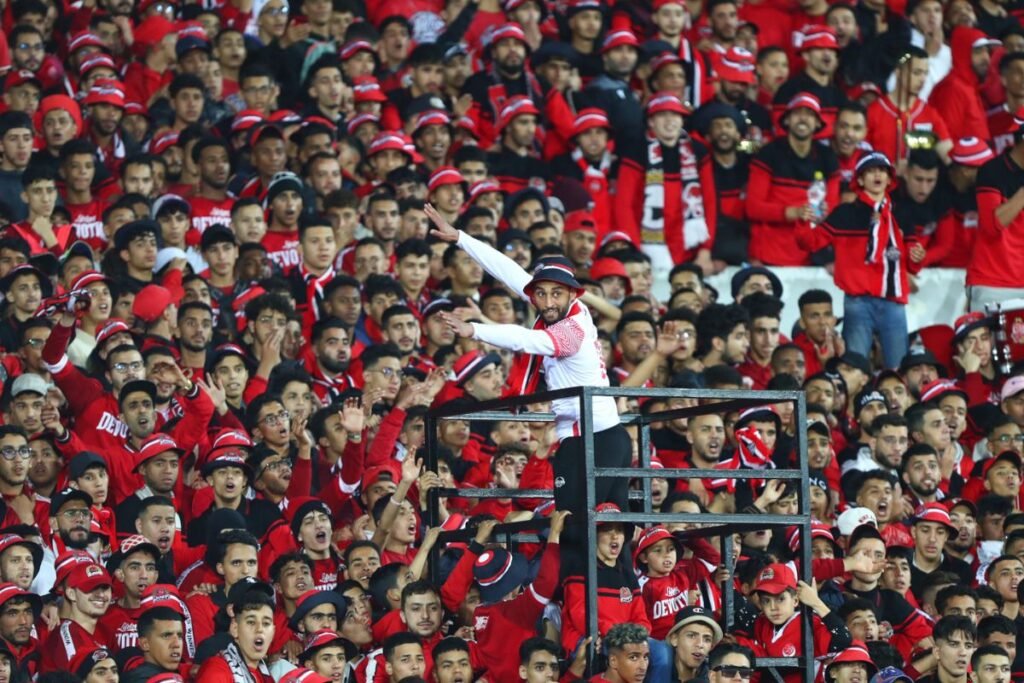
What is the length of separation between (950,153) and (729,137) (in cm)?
188

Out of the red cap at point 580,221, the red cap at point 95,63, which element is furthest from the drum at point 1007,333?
the red cap at point 95,63

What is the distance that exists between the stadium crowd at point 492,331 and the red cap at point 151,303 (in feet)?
0.16

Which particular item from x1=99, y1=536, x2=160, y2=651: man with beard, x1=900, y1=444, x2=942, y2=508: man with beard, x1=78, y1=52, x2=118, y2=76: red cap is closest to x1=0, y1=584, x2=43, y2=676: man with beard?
x1=99, y1=536, x2=160, y2=651: man with beard

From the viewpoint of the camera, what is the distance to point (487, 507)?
14.4 m

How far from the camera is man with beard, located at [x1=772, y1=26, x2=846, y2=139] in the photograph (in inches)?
774

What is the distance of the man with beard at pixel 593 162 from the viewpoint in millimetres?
18828

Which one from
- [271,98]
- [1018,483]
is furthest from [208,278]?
[1018,483]

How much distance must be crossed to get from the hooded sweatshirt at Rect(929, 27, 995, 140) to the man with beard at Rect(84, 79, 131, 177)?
6850mm

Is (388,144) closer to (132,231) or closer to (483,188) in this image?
(483,188)

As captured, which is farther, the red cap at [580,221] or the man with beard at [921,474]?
the red cap at [580,221]

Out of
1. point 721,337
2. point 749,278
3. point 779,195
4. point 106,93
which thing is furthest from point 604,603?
point 106,93

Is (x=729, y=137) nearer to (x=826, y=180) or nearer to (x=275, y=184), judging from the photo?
(x=826, y=180)

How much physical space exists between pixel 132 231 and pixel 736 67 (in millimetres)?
6101

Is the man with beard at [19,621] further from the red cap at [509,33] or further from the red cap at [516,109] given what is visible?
the red cap at [509,33]
